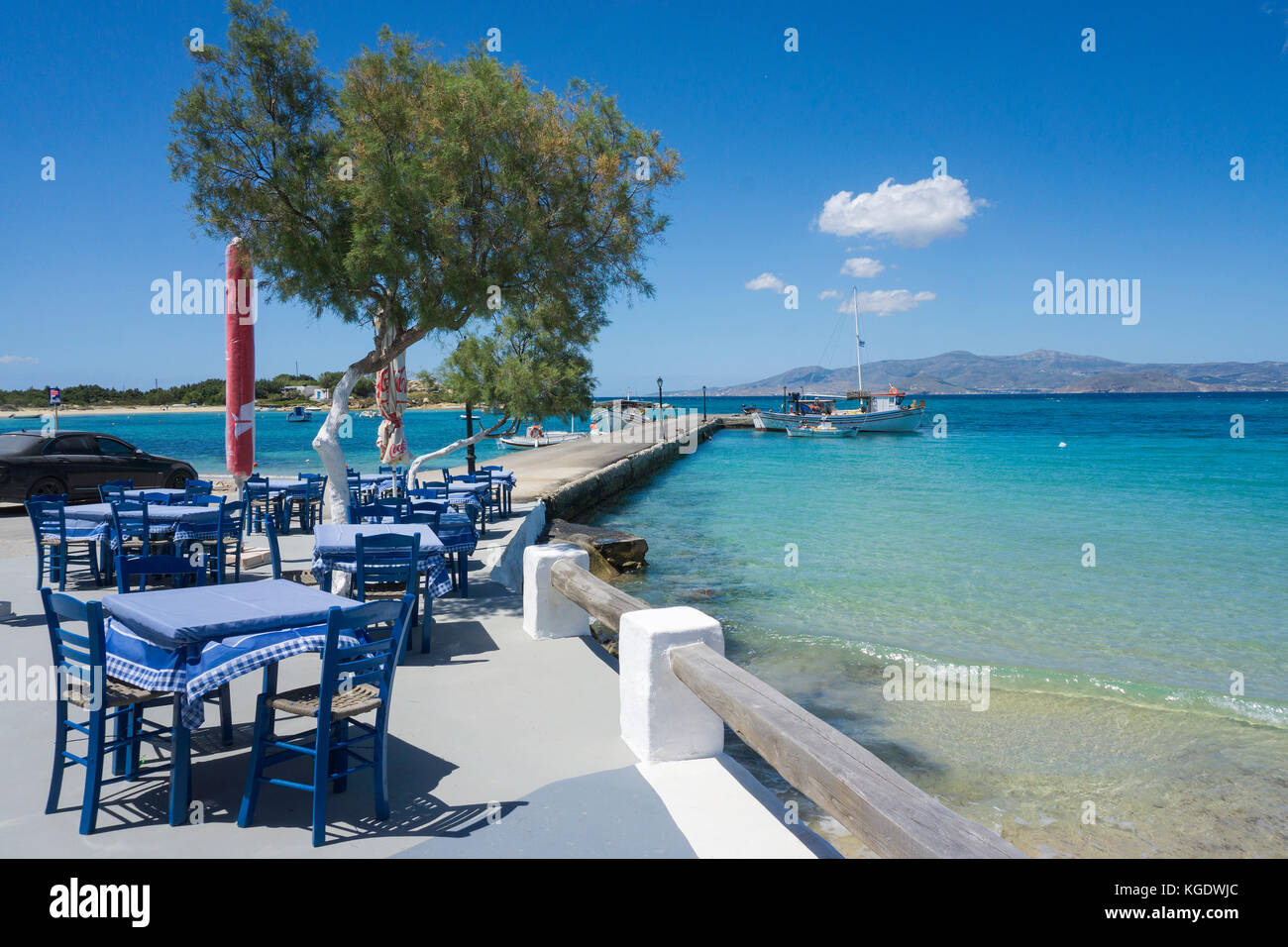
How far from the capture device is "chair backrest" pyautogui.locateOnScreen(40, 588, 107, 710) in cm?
322

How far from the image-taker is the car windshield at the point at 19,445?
13.6 metres

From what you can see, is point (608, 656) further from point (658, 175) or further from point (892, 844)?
point (658, 175)

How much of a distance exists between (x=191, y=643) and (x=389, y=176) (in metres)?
5.11

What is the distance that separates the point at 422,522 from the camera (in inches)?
346

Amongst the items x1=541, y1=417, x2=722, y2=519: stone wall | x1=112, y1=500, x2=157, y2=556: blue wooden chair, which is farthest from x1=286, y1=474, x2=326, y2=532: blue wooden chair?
x1=541, y1=417, x2=722, y2=519: stone wall

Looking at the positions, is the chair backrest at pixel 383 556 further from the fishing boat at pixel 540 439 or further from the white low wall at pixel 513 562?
the fishing boat at pixel 540 439

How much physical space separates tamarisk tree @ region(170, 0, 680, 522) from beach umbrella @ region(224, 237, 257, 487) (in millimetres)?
408

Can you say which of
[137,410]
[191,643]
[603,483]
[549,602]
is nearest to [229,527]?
[549,602]

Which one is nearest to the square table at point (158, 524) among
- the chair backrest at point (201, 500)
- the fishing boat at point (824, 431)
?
the chair backrest at point (201, 500)

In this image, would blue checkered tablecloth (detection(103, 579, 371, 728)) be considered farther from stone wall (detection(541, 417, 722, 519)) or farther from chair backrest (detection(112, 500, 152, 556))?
stone wall (detection(541, 417, 722, 519))

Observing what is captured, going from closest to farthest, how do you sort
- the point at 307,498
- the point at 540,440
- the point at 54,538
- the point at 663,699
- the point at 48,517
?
1. the point at 663,699
2. the point at 48,517
3. the point at 54,538
4. the point at 307,498
5. the point at 540,440

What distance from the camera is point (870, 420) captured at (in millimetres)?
58688

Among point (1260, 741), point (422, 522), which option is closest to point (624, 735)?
point (422, 522)

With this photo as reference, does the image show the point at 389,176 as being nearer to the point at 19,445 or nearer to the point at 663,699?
the point at 663,699
